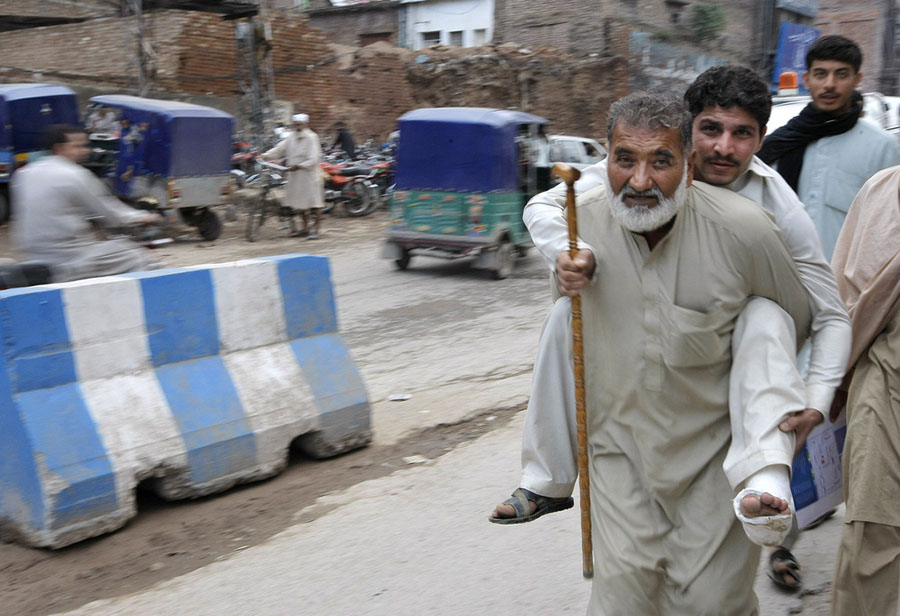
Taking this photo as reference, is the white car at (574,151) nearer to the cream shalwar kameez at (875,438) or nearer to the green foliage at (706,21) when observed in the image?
the cream shalwar kameez at (875,438)

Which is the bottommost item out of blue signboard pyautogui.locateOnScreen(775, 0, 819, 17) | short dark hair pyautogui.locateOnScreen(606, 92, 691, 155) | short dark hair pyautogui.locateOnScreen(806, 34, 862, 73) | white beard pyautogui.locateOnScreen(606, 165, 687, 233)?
white beard pyautogui.locateOnScreen(606, 165, 687, 233)

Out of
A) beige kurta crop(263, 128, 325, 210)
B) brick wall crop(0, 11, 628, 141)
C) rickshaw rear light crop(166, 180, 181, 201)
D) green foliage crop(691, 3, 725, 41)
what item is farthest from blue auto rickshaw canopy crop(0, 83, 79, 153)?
green foliage crop(691, 3, 725, 41)

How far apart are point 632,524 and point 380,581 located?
1.57 m

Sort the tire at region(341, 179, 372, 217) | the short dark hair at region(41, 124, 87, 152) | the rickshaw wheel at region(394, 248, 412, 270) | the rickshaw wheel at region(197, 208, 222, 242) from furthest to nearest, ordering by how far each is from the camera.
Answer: the tire at region(341, 179, 372, 217)
the rickshaw wheel at region(197, 208, 222, 242)
the rickshaw wheel at region(394, 248, 412, 270)
the short dark hair at region(41, 124, 87, 152)

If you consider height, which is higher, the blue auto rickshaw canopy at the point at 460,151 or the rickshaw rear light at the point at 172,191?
the blue auto rickshaw canopy at the point at 460,151

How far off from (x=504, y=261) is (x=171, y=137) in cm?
547

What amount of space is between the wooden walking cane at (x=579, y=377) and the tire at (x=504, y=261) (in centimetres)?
881

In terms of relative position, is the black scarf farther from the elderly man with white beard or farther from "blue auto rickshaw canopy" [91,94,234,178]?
"blue auto rickshaw canopy" [91,94,234,178]

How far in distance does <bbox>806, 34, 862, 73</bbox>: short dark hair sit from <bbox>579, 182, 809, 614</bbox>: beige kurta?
1.67m

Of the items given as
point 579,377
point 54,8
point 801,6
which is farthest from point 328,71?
point 801,6

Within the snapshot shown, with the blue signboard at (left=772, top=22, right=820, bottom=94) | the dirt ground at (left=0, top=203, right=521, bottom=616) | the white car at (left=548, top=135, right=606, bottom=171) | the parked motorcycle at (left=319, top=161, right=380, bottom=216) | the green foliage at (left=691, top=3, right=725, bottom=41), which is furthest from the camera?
the blue signboard at (left=772, top=22, right=820, bottom=94)

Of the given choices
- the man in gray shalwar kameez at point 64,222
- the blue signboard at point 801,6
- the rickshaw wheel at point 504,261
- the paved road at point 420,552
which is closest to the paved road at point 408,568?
the paved road at point 420,552

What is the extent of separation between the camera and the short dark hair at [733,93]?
260cm

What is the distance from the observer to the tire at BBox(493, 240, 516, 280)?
36.9ft
